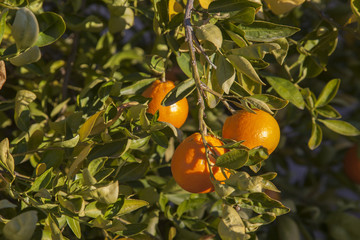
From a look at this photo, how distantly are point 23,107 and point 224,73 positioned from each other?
348 millimetres

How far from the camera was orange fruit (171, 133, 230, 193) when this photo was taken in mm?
672

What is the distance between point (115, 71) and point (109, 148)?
20 centimetres

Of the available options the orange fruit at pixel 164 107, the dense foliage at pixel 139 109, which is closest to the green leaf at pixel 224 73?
the dense foliage at pixel 139 109

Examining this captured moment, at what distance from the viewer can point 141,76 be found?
83cm

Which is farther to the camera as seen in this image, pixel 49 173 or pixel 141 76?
pixel 141 76

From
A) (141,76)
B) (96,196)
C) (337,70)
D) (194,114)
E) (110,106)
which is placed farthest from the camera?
(337,70)

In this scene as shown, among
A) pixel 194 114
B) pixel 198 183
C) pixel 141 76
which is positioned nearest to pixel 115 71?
pixel 141 76

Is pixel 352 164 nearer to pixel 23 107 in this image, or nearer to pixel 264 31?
pixel 264 31

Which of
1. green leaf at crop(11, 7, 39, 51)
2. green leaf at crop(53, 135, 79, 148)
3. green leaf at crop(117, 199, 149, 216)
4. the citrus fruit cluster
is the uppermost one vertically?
green leaf at crop(11, 7, 39, 51)

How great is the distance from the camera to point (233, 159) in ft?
2.07

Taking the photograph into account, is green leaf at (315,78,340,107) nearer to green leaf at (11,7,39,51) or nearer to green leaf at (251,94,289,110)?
green leaf at (251,94,289,110)

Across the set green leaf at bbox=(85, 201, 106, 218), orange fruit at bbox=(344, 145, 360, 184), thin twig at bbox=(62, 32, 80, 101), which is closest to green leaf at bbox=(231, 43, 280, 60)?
green leaf at bbox=(85, 201, 106, 218)

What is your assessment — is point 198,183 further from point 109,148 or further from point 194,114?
point 194,114

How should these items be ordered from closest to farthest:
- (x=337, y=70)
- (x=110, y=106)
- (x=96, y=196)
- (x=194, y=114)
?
(x=96, y=196) → (x=110, y=106) → (x=194, y=114) → (x=337, y=70)
